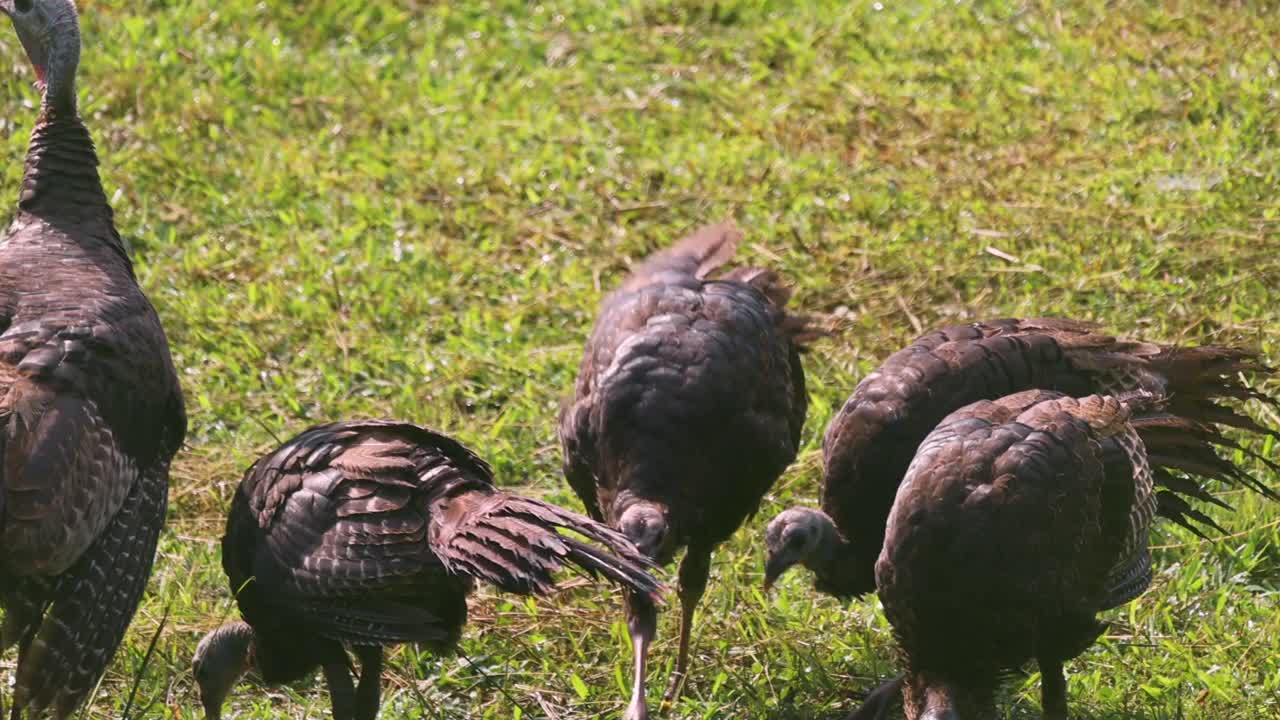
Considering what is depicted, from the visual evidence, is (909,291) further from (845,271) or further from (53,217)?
(53,217)

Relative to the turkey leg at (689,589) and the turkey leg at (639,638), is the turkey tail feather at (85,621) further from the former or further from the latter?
the turkey leg at (689,589)

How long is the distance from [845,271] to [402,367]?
1.97m

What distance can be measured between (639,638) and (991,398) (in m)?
1.30

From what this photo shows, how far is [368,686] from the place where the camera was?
497 cm

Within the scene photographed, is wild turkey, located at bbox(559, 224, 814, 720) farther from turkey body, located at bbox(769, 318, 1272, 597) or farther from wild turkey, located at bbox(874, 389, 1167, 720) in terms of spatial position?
wild turkey, located at bbox(874, 389, 1167, 720)

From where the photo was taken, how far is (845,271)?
7.58 meters

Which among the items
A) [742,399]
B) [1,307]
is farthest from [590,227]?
[1,307]

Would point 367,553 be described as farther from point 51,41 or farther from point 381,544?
point 51,41

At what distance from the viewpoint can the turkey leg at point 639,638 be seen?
495 cm

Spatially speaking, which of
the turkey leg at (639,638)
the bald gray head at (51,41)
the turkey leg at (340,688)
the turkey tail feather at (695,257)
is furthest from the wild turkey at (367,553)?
the bald gray head at (51,41)

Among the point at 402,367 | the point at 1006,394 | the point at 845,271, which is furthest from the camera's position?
the point at 845,271

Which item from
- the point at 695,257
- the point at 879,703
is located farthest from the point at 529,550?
the point at 695,257

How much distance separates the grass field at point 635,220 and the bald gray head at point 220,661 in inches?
10.7

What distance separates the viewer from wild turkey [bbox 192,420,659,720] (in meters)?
4.45
